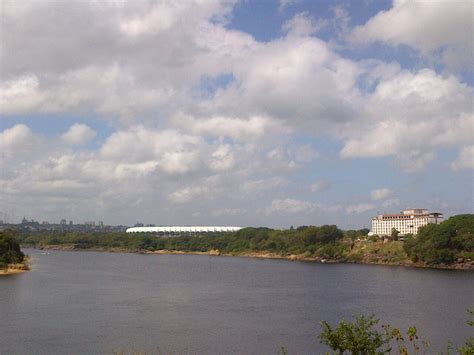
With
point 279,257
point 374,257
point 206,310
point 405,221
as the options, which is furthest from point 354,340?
point 405,221

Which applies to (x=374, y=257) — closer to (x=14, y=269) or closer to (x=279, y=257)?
(x=279, y=257)

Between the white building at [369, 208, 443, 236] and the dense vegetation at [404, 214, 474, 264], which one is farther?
the white building at [369, 208, 443, 236]

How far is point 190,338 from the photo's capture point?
3247 centimetres

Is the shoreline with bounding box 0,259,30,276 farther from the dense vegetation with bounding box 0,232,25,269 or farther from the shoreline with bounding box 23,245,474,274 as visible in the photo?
the shoreline with bounding box 23,245,474,274

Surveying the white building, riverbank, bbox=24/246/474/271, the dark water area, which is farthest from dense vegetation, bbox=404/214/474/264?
the white building

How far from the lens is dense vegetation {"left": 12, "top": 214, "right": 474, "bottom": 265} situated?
95188 mm

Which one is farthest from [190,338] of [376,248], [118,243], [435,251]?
[118,243]

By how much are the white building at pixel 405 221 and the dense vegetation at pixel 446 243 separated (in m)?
57.6

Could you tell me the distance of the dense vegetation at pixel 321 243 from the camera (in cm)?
9519

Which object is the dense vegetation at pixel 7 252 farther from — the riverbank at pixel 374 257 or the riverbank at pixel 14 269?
the riverbank at pixel 374 257

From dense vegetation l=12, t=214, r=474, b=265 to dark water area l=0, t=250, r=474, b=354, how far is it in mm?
25340

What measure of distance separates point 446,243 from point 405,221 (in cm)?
7469

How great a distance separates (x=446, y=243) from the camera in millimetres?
95062

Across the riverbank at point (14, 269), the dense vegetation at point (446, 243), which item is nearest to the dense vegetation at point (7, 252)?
the riverbank at point (14, 269)
